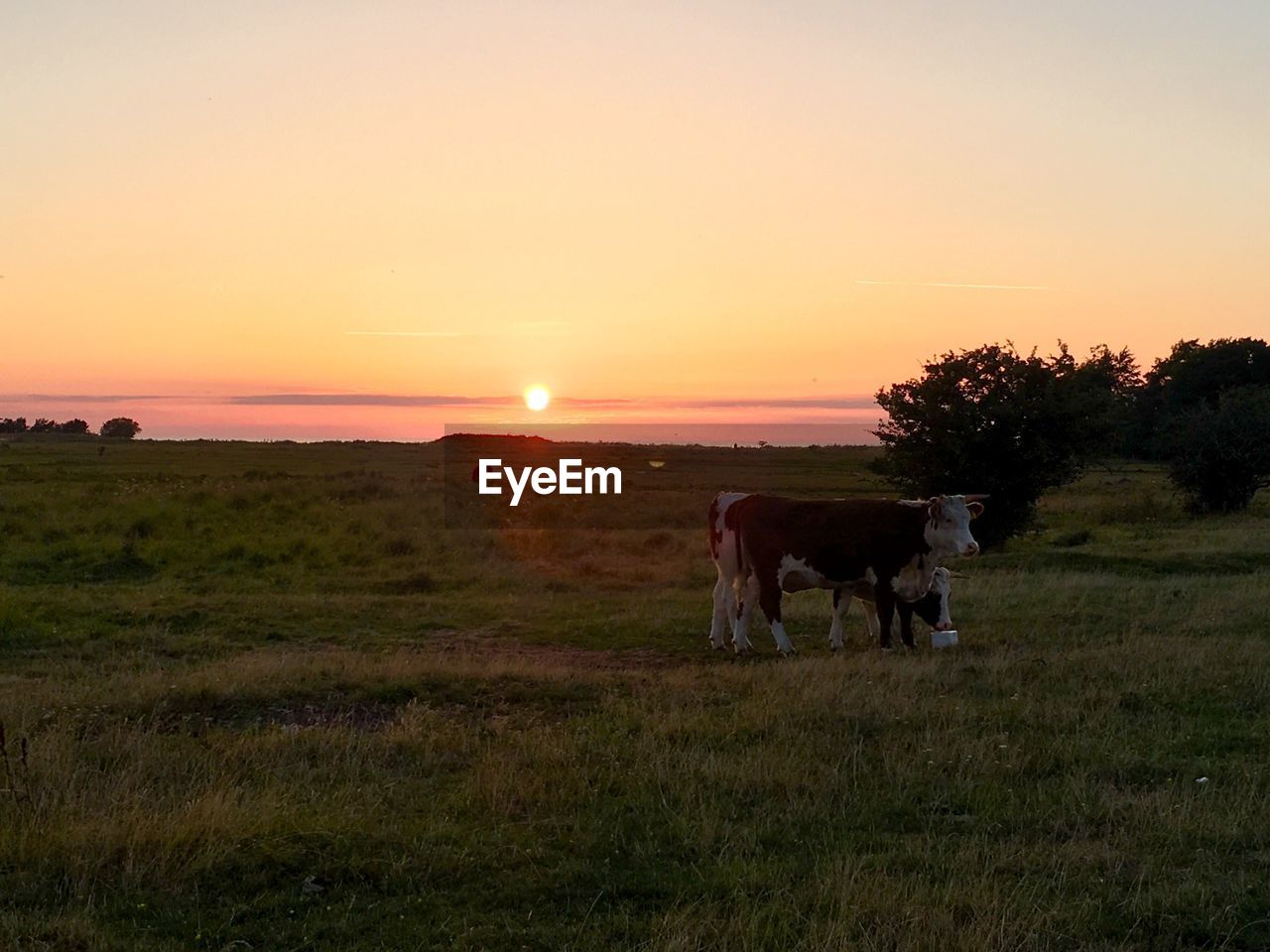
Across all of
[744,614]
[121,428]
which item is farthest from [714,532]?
[121,428]

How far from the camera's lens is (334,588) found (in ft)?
64.8

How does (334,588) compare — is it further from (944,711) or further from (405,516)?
(944,711)

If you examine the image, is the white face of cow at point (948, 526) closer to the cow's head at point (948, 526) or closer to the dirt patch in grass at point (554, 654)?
the cow's head at point (948, 526)

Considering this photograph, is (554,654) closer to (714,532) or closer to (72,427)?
(714,532)

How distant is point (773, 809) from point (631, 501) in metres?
35.0

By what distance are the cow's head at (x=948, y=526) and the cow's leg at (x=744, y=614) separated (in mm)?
2374

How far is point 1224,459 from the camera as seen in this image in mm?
37125

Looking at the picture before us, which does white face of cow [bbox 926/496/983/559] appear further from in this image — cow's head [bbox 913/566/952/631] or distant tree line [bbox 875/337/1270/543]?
distant tree line [bbox 875/337/1270/543]

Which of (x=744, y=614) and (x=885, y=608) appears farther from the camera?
(x=744, y=614)

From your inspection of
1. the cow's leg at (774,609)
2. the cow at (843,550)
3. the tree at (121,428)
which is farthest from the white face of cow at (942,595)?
the tree at (121,428)

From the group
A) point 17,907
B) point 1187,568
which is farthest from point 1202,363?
point 17,907

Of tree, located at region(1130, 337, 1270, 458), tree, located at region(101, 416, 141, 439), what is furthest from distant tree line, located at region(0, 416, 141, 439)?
tree, located at region(1130, 337, 1270, 458)

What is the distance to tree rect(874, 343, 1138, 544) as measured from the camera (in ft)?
85.9

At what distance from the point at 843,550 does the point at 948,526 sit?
4.62 ft
